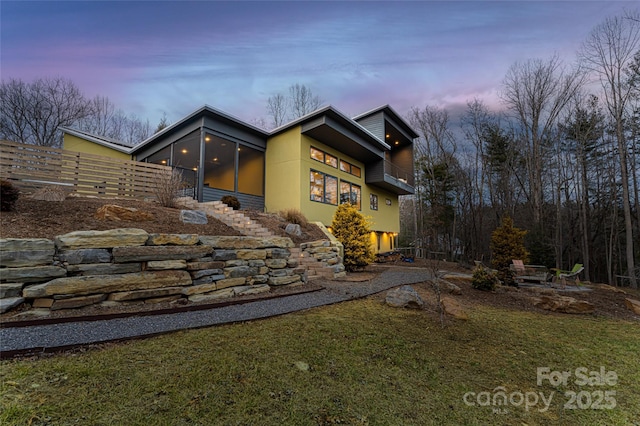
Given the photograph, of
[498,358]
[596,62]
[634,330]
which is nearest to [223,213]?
[498,358]

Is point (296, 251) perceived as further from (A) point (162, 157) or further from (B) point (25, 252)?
(A) point (162, 157)

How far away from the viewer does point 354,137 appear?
45.1ft

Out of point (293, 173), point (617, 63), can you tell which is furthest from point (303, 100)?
point (617, 63)

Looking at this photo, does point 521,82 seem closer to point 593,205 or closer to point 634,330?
point 593,205

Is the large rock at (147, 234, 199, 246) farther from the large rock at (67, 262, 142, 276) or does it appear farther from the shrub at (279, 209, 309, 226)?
the shrub at (279, 209, 309, 226)

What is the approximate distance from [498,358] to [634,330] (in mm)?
3802

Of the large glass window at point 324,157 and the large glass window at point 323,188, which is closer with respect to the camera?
the large glass window at point 323,188

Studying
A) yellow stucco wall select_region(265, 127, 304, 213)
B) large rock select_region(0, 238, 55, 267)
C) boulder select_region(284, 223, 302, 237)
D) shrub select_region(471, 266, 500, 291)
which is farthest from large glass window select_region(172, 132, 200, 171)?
shrub select_region(471, 266, 500, 291)

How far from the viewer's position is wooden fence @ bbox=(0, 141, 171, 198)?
24.1 ft

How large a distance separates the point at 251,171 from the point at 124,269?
979 cm

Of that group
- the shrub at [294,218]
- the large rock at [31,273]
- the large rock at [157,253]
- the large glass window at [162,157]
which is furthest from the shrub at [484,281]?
the large glass window at [162,157]

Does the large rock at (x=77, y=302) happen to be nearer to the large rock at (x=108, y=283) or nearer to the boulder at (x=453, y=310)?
the large rock at (x=108, y=283)

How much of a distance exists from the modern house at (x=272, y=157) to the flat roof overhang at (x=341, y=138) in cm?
2

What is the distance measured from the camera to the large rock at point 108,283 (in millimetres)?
3512
